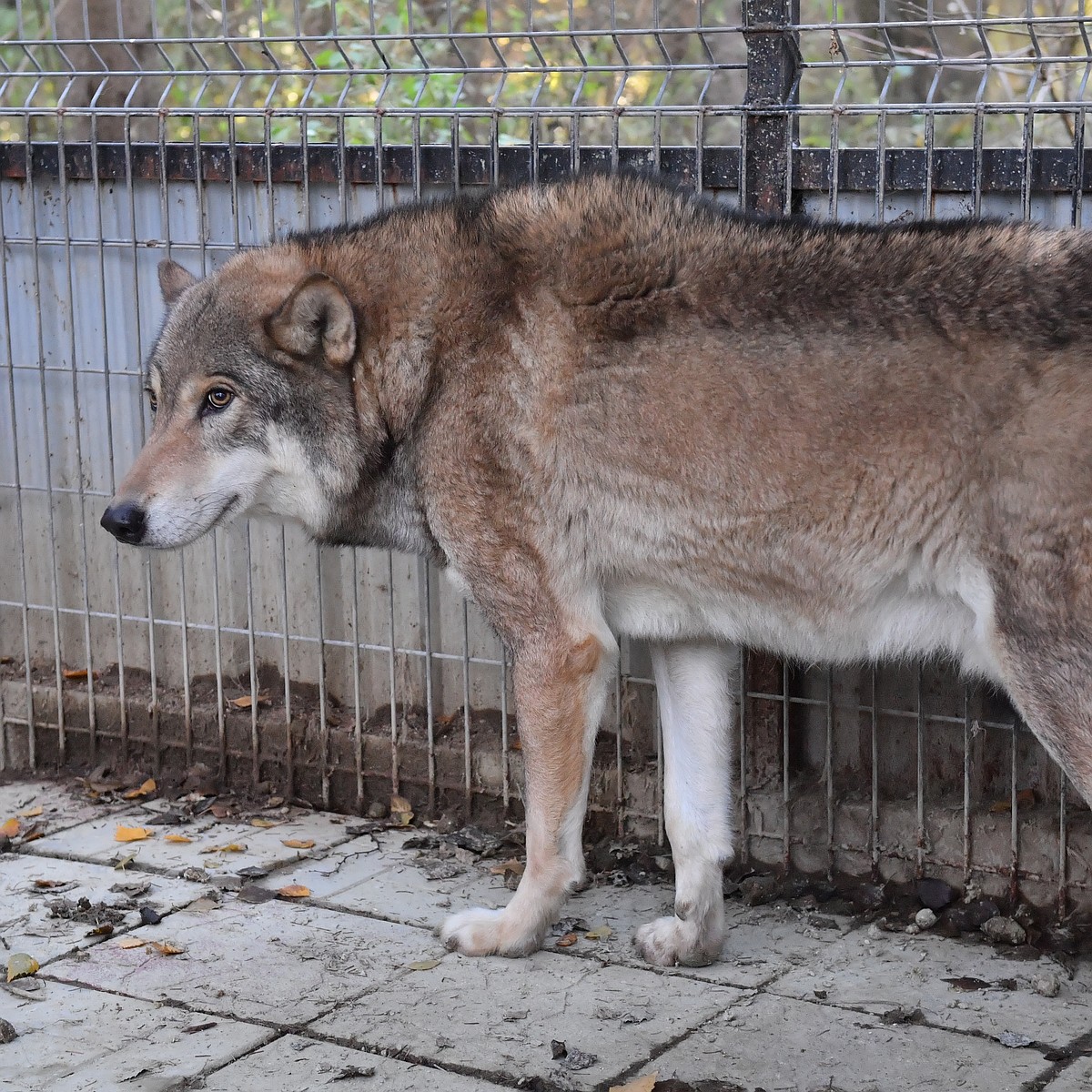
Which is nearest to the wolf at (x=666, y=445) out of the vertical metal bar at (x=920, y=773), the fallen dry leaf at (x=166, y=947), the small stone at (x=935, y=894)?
the vertical metal bar at (x=920, y=773)

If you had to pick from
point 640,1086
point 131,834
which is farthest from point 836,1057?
point 131,834

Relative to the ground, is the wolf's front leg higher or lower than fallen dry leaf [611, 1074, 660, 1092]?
higher

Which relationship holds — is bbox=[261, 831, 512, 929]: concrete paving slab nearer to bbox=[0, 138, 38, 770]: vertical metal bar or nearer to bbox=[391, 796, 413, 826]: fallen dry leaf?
bbox=[391, 796, 413, 826]: fallen dry leaf

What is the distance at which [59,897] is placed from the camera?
185 inches

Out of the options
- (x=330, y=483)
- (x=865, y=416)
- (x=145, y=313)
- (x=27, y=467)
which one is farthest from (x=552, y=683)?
(x=27, y=467)

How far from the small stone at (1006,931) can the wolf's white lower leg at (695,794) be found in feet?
2.71

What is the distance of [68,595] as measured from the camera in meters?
6.10

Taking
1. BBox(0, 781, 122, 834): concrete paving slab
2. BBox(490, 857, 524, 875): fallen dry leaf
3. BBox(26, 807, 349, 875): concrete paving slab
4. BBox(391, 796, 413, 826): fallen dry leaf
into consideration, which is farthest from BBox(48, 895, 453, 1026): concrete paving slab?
BBox(0, 781, 122, 834): concrete paving slab

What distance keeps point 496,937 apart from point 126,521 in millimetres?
1644

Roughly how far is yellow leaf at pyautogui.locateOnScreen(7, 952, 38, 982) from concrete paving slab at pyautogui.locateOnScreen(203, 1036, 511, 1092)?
0.91m

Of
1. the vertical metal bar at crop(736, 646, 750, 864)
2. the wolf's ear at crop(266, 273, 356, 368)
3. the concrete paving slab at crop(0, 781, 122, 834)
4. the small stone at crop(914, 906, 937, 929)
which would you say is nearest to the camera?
the wolf's ear at crop(266, 273, 356, 368)

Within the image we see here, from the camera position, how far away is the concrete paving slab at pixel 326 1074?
11.3ft

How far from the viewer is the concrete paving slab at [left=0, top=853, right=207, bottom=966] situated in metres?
4.37

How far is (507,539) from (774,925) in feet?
5.08
